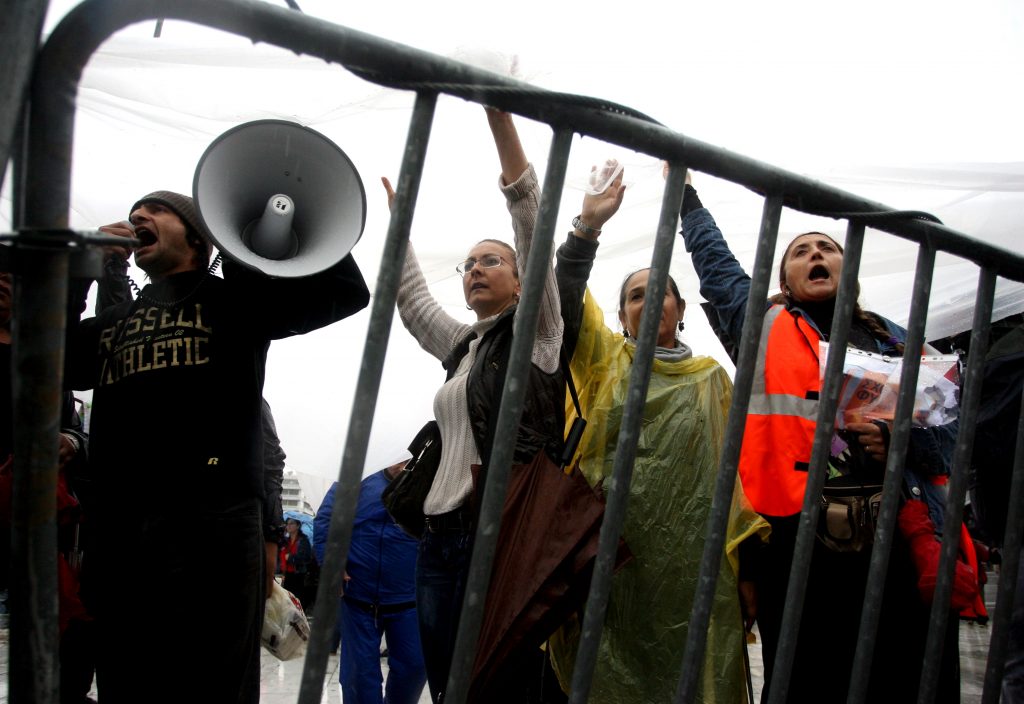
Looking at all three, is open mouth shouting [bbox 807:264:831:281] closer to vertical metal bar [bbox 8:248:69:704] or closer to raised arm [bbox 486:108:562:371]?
raised arm [bbox 486:108:562:371]

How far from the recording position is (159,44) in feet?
9.11

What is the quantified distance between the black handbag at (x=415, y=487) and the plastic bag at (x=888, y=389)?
123 centimetres

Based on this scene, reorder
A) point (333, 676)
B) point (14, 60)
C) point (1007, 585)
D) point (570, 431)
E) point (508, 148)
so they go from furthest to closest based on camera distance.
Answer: point (333, 676) < point (570, 431) < point (508, 148) < point (1007, 585) < point (14, 60)

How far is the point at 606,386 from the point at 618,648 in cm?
86

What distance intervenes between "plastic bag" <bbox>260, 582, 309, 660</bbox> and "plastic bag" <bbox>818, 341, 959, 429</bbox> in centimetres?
A: 224

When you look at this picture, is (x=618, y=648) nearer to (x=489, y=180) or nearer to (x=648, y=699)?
(x=648, y=699)

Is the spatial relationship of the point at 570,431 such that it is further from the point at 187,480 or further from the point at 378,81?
the point at 378,81

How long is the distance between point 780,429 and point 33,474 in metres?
1.79

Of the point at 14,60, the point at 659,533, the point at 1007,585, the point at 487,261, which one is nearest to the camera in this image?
the point at 14,60

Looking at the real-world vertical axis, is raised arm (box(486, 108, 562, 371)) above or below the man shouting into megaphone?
above

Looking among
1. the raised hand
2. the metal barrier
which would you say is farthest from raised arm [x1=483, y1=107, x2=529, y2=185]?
the metal barrier

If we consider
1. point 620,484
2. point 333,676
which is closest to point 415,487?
point 620,484

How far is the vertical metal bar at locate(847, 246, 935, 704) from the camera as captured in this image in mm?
1395

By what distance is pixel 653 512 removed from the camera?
8.28ft
